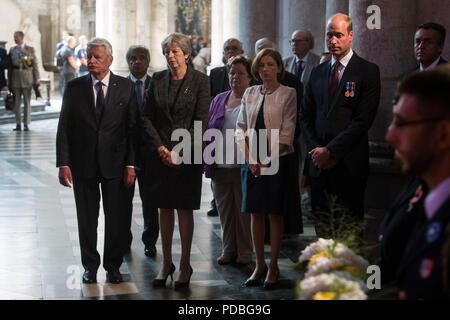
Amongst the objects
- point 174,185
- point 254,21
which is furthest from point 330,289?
point 254,21

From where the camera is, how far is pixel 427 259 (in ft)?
7.98

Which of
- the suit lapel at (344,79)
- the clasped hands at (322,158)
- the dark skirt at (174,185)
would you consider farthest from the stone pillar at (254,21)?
the clasped hands at (322,158)

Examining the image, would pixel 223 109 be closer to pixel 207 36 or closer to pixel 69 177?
pixel 69 177

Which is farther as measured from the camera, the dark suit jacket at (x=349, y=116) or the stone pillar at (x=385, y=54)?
the stone pillar at (x=385, y=54)

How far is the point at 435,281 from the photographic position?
2.38 meters

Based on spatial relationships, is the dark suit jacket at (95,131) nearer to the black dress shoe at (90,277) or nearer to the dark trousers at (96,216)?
the dark trousers at (96,216)

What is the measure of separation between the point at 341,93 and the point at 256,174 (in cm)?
87

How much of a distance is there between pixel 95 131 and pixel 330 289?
3.72 metres

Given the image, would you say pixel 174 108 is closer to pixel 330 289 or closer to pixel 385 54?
pixel 385 54

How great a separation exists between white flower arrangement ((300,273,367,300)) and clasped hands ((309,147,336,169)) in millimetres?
3226

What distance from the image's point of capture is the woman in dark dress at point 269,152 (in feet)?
20.4

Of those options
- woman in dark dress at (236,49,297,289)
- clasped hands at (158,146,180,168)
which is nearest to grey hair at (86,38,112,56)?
clasped hands at (158,146,180,168)

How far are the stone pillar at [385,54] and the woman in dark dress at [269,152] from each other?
1.97 metres
